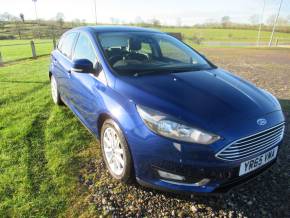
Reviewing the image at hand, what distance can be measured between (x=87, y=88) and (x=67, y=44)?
185 centimetres

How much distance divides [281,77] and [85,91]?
26.3ft

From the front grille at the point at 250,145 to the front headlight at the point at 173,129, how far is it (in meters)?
0.16

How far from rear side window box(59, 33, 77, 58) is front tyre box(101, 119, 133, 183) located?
6.62ft

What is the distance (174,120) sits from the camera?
94.3 inches

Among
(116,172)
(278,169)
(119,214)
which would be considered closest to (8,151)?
(116,172)

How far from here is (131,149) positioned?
261cm

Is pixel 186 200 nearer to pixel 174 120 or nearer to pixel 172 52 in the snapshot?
pixel 174 120

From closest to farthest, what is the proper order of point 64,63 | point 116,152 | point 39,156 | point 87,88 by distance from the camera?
1. point 116,152
2. point 87,88
3. point 39,156
4. point 64,63

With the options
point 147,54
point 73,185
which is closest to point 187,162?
point 73,185

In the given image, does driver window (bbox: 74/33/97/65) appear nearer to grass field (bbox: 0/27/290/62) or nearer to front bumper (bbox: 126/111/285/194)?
front bumper (bbox: 126/111/285/194)

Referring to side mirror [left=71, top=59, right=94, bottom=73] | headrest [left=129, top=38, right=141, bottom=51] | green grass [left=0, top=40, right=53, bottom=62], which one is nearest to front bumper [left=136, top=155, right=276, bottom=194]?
side mirror [left=71, top=59, right=94, bottom=73]

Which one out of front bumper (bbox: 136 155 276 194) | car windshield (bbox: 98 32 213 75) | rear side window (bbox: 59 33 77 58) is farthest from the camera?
rear side window (bbox: 59 33 77 58)

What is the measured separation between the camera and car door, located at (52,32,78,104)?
442 cm

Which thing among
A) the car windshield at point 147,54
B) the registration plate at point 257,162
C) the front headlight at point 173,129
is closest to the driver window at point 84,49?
the car windshield at point 147,54
